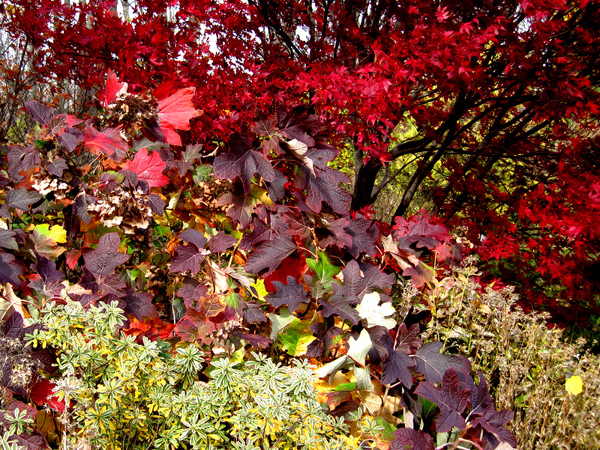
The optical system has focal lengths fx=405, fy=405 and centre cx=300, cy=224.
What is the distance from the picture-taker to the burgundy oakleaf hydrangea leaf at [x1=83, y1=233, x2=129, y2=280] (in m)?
1.19

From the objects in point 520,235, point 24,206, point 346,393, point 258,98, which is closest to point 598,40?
point 520,235

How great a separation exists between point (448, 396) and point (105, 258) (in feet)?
3.40

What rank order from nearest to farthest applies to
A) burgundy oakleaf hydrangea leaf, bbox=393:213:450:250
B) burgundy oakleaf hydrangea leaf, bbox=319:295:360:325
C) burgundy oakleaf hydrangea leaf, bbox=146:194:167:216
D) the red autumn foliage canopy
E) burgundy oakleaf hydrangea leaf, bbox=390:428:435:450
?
burgundy oakleaf hydrangea leaf, bbox=390:428:435:450 → burgundy oakleaf hydrangea leaf, bbox=319:295:360:325 → burgundy oakleaf hydrangea leaf, bbox=146:194:167:216 → burgundy oakleaf hydrangea leaf, bbox=393:213:450:250 → the red autumn foliage canopy

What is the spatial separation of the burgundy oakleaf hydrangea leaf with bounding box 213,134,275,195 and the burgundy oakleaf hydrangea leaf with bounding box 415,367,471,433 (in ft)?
2.40

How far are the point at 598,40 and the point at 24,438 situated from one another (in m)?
3.76

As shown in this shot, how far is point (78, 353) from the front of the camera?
92cm

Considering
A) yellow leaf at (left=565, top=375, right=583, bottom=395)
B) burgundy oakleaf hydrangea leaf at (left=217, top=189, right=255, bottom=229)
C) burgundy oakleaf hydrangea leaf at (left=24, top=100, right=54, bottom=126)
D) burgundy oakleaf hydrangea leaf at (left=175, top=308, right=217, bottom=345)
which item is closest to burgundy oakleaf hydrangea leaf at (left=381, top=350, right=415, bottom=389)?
burgundy oakleaf hydrangea leaf at (left=175, top=308, right=217, bottom=345)

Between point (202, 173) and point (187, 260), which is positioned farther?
point (202, 173)

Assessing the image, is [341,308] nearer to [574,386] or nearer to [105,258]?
[105,258]

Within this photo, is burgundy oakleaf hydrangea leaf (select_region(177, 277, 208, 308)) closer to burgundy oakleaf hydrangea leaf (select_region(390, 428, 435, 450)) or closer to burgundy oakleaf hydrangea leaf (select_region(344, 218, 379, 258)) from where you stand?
burgundy oakleaf hydrangea leaf (select_region(344, 218, 379, 258))

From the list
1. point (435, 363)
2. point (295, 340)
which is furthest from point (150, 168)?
point (435, 363)

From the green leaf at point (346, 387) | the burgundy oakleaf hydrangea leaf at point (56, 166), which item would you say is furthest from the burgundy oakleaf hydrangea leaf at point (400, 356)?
the burgundy oakleaf hydrangea leaf at point (56, 166)

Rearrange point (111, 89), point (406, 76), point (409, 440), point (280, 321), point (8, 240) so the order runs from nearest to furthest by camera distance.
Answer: point (409, 440), point (8, 240), point (280, 321), point (111, 89), point (406, 76)

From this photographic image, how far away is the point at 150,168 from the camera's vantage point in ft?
4.32
